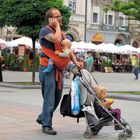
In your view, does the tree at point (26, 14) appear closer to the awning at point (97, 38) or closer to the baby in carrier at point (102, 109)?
the baby in carrier at point (102, 109)

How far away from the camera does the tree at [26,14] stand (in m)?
23.6

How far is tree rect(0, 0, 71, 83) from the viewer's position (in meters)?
23.6

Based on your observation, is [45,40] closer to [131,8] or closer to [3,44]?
[131,8]

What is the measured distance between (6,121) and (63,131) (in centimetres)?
149

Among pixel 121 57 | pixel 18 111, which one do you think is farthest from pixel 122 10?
pixel 121 57

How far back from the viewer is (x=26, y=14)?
23562mm

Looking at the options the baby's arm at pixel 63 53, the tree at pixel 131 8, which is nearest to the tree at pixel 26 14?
the tree at pixel 131 8

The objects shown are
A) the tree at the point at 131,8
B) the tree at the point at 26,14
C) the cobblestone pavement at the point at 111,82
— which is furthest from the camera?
the cobblestone pavement at the point at 111,82

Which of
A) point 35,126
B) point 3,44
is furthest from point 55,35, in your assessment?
point 3,44

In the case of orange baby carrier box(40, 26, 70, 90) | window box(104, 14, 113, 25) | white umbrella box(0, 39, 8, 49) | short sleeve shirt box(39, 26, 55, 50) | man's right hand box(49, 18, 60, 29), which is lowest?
white umbrella box(0, 39, 8, 49)

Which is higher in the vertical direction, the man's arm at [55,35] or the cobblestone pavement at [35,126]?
the man's arm at [55,35]

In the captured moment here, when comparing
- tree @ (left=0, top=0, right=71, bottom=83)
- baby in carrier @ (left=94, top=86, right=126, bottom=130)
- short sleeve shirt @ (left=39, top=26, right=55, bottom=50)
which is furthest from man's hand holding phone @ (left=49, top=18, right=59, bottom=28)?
tree @ (left=0, top=0, right=71, bottom=83)

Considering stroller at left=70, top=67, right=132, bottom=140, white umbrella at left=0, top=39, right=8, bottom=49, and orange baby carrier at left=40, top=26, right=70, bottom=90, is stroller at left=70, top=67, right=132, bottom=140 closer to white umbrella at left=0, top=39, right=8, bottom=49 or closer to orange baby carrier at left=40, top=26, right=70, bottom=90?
orange baby carrier at left=40, top=26, right=70, bottom=90

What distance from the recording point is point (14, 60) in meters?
40.2
